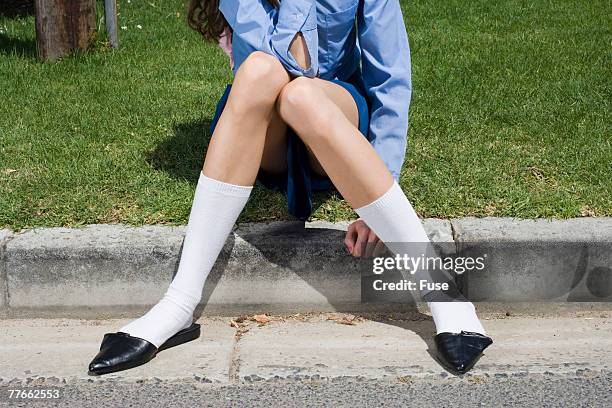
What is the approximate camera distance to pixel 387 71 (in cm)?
306

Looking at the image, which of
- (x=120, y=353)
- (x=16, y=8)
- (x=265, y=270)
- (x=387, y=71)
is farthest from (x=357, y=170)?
(x=16, y=8)

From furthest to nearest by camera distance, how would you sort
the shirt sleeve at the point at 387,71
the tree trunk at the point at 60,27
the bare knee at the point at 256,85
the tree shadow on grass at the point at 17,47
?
the tree shadow on grass at the point at 17,47
the tree trunk at the point at 60,27
the shirt sleeve at the point at 387,71
the bare knee at the point at 256,85

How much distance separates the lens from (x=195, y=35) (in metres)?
6.18

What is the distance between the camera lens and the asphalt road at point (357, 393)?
2.55 meters

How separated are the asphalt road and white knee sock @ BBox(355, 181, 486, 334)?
0.20m

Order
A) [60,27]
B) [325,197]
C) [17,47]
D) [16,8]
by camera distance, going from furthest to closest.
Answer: [16,8], [17,47], [60,27], [325,197]

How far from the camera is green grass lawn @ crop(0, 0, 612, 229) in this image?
339 cm

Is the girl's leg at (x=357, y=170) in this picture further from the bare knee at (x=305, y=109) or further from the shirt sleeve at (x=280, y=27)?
the shirt sleeve at (x=280, y=27)

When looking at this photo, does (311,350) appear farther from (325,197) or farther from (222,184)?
(325,197)

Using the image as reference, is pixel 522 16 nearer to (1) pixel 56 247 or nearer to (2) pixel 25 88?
(2) pixel 25 88

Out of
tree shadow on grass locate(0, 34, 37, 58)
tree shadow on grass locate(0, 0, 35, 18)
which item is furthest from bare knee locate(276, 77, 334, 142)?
tree shadow on grass locate(0, 0, 35, 18)

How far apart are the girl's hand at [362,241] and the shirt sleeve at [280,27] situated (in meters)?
0.50

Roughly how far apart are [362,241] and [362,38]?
66 cm

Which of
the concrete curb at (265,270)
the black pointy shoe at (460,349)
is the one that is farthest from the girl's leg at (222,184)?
the black pointy shoe at (460,349)
